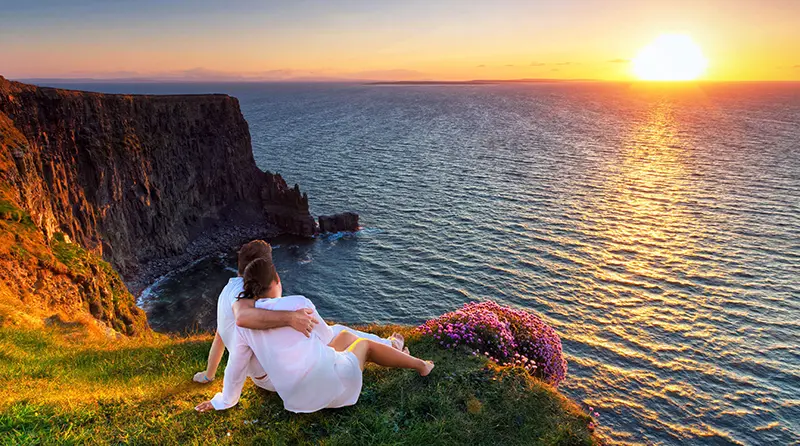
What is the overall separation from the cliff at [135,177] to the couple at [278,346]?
20176 mm

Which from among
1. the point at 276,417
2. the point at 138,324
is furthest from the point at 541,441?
the point at 138,324

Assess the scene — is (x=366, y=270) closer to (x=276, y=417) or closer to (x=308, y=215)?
(x=308, y=215)

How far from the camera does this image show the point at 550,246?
157 ft

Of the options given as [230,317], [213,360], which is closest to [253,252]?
[230,317]

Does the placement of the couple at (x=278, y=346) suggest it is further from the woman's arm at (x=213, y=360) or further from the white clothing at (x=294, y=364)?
the woman's arm at (x=213, y=360)

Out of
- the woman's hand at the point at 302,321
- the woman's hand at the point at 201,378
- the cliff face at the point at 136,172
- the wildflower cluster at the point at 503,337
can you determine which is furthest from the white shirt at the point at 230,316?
the cliff face at the point at 136,172

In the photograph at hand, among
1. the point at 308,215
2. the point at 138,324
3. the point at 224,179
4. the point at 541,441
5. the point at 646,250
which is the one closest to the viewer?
the point at 541,441

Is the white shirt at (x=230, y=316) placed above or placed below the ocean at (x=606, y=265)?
above

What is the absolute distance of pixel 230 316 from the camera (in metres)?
7.03

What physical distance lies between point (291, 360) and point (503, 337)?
277 inches

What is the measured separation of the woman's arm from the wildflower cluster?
17.8 feet

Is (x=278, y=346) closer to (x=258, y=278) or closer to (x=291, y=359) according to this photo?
(x=291, y=359)

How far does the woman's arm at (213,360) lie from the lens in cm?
791

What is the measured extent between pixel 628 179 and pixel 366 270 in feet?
160
